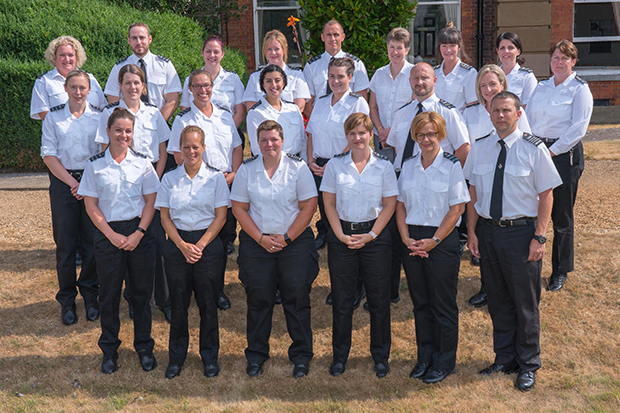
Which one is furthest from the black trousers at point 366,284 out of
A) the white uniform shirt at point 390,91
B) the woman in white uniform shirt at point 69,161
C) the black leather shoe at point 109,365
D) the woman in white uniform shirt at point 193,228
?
the woman in white uniform shirt at point 69,161

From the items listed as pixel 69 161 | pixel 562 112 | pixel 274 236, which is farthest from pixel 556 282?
pixel 69 161

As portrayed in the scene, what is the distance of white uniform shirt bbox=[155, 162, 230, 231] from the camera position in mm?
4598

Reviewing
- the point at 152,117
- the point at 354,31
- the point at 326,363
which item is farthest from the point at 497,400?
the point at 354,31

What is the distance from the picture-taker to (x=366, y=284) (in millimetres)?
4648

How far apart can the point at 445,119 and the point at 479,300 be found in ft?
5.65

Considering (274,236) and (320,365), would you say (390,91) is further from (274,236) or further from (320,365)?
(320,365)

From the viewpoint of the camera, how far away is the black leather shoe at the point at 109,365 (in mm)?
4871

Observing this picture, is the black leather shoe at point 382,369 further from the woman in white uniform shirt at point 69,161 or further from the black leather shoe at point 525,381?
the woman in white uniform shirt at point 69,161

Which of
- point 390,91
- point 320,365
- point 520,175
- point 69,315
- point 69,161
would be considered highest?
point 390,91

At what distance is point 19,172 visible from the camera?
1067 centimetres

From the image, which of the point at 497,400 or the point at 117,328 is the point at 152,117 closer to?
the point at 117,328

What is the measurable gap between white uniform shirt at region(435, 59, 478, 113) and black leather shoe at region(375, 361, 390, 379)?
103 inches

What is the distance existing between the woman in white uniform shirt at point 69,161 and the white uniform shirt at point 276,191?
1680 mm

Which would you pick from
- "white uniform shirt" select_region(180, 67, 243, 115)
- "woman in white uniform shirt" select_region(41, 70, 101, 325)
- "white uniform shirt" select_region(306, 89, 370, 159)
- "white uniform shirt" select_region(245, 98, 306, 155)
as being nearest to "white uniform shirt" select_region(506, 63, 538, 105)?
"white uniform shirt" select_region(306, 89, 370, 159)
